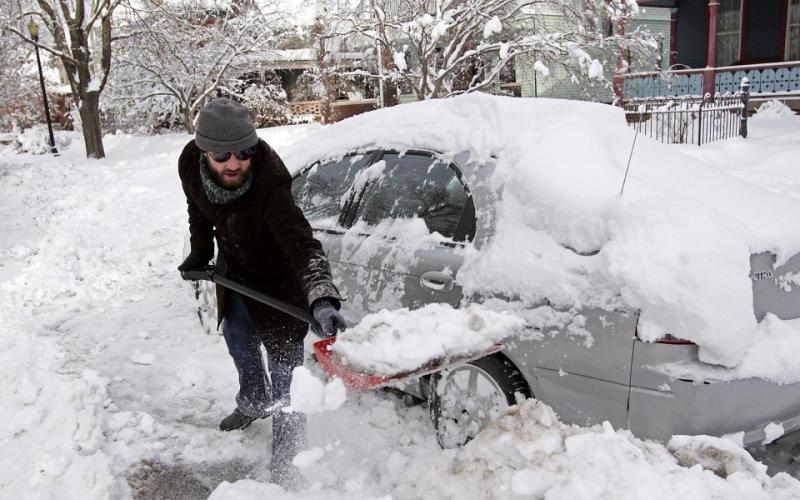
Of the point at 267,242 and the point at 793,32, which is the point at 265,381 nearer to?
the point at 267,242

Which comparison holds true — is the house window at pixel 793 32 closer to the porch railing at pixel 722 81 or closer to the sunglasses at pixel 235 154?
the porch railing at pixel 722 81

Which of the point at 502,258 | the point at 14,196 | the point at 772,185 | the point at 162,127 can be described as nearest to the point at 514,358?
the point at 502,258

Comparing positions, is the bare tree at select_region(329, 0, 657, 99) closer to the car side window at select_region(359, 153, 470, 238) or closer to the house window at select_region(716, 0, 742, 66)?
the house window at select_region(716, 0, 742, 66)

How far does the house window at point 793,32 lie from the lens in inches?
653

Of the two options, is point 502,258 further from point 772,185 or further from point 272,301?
point 772,185

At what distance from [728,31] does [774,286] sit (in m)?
18.4

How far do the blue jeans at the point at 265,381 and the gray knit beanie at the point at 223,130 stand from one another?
0.89m

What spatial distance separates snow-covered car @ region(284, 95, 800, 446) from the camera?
2.48 metres

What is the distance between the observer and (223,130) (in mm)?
2764

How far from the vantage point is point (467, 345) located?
249 cm

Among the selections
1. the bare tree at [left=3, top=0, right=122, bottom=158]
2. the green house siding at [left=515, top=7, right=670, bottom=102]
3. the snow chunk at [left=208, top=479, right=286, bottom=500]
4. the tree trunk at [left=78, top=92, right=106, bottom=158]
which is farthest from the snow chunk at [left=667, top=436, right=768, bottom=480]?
the tree trunk at [left=78, top=92, right=106, bottom=158]

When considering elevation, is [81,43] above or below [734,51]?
above

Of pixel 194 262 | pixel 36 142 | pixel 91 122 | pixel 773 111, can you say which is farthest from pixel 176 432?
pixel 36 142

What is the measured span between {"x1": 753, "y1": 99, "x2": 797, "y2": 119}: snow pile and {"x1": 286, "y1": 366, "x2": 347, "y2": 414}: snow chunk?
51.2 ft
